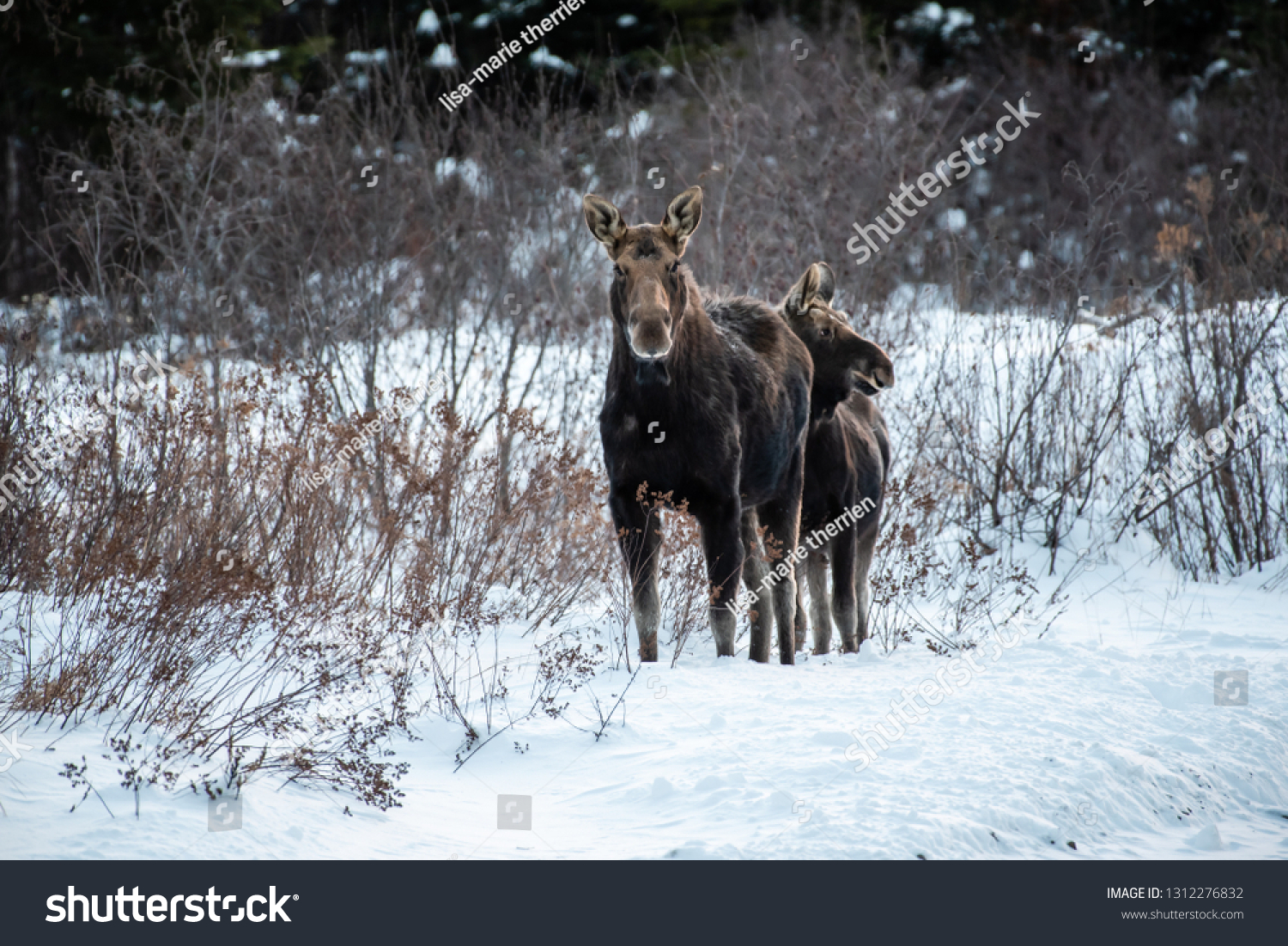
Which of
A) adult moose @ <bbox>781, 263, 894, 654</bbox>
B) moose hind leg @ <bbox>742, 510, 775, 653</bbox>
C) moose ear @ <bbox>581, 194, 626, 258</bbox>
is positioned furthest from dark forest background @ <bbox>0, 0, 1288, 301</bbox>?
moose hind leg @ <bbox>742, 510, 775, 653</bbox>

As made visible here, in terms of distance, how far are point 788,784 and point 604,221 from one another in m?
2.94

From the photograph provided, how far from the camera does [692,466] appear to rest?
5449 mm

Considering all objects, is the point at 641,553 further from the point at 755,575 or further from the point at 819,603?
the point at 819,603

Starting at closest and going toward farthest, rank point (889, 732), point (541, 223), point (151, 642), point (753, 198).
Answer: point (151, 642) → point (889, 732) → point (541, 223) → point (753, 198)

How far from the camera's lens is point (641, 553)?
5570 mm

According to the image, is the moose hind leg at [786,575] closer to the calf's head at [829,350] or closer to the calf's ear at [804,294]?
the calf's head at [829,350]

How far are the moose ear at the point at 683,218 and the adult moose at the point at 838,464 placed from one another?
4.89 feet

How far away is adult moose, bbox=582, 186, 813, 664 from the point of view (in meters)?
5.41

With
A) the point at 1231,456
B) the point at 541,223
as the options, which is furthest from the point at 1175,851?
the point at 541,223

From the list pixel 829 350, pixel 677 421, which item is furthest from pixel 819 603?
pixel 677 421

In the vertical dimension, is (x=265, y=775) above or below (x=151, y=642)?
→ below

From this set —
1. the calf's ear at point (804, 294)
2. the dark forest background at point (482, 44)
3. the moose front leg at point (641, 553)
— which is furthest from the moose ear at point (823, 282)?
the dark forest background at point (482, 44)
